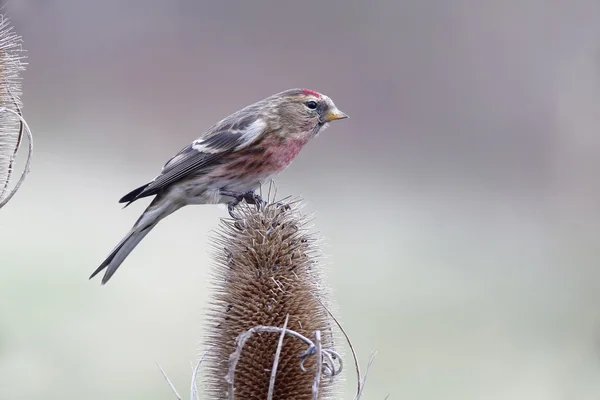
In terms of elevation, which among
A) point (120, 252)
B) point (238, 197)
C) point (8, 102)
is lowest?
point (120, 252)

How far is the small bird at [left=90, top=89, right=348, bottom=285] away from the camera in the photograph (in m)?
4.81

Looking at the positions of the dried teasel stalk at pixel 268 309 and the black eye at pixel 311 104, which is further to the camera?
the black eye at pixel 311 104

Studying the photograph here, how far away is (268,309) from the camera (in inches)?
128

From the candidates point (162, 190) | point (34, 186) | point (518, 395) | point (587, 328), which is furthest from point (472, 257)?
Answer: point (162, 190)

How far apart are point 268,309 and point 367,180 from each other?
706 cm

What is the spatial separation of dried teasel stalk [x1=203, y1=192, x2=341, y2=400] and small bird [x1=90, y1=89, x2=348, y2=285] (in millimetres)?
1375

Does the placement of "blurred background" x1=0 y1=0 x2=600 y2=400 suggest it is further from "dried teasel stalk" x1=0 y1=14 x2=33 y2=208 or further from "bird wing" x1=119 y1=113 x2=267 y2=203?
"dried teasel stalk" x1=0 y1=14 x2=33 y2=208

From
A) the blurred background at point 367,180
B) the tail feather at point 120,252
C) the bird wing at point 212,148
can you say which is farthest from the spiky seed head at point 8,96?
the blurred background at point 367,180

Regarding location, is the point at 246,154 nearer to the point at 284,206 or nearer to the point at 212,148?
the point at 212,148

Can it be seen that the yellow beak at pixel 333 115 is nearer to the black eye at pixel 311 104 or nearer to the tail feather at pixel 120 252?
the black eye at pixel 311 104

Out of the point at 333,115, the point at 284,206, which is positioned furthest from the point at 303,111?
the point at 284,206

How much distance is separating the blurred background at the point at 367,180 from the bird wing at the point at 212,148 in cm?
303

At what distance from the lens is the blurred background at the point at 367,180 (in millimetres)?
7977

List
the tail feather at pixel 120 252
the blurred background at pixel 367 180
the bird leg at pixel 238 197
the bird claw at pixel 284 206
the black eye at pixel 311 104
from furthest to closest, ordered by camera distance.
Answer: the blurred background at pixel 367 180 → the black eye at pixel 311 104 → the tail feather at pixel 120 252 → the bird leg at pixel 238 197 → the bird claw at pixel 284 206
